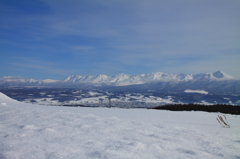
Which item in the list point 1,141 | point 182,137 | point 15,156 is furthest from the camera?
point 182,137

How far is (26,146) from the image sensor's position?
2.72m

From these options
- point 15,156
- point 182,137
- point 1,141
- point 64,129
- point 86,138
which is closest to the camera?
point 15,156

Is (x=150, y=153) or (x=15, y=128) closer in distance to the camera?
(x=150, y=153)

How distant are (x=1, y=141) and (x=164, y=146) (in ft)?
10.4

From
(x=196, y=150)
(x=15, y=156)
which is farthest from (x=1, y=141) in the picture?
(x=196, y=150)

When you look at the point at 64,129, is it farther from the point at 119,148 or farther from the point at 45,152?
the point at 119,148

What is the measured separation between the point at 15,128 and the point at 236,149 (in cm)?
500

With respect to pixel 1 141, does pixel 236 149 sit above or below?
below

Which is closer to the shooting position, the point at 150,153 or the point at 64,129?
the point at 150,153

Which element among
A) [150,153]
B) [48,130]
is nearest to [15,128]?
[48,130]

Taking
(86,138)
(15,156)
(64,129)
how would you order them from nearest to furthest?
1. (15,156)
2. (86,138)
3. (64,129)

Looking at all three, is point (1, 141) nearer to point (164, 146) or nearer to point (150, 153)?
point (150, 153)

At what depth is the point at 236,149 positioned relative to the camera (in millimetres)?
2984

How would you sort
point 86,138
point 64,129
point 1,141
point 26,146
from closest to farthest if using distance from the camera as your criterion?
point 26,146 < point 1,141 < point 86,138 < point 64,129
